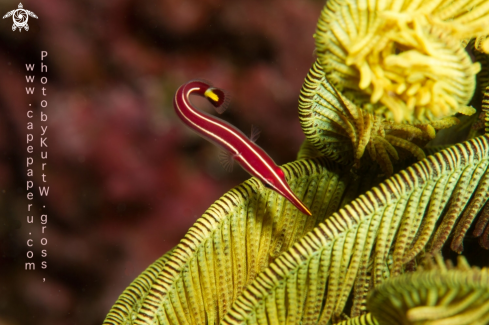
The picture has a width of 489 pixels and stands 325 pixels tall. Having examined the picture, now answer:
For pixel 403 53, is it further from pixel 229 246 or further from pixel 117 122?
pixel 117 122

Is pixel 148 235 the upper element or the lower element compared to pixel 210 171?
lower

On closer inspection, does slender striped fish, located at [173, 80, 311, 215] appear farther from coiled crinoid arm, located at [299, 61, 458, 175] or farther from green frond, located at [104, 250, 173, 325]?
green frond, located at [104, 250, 173, 325]

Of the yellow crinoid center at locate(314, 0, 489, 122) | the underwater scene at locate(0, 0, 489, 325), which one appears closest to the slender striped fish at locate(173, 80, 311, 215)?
the underwater scene at locate(0, 0, 489, 325)

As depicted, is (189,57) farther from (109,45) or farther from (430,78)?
(430,78)

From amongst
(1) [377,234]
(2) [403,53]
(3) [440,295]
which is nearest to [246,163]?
(1) [377,234]

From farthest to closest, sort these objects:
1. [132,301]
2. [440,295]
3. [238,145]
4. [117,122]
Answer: [117,122], [132,301], [238,145], [440,295]

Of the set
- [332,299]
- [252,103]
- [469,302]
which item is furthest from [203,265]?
[252,103]
